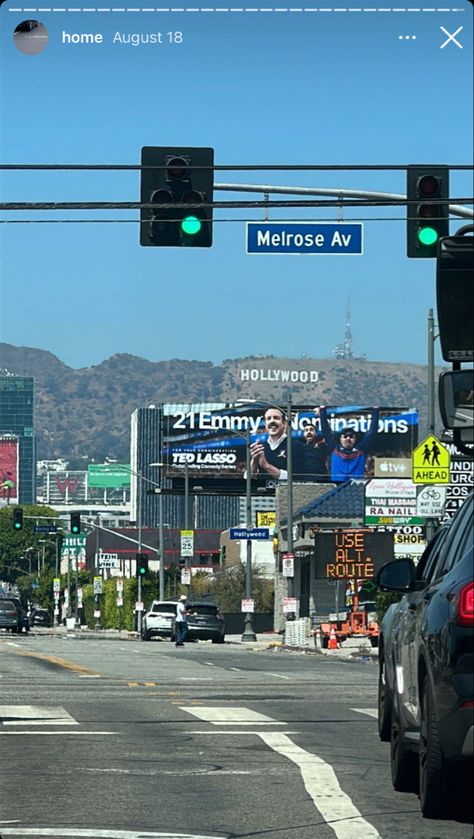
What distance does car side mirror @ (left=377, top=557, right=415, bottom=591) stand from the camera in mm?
11797

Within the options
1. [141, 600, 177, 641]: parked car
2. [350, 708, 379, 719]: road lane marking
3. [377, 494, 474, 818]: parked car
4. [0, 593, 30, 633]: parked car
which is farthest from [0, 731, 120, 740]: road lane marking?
[0, 593, 30, 633]: parked car

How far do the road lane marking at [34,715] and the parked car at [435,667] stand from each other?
5.87 m

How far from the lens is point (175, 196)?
73.5 feet

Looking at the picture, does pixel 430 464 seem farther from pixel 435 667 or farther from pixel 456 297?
pixel 435 667

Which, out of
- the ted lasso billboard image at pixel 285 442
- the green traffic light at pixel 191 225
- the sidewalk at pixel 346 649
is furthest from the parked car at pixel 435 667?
the ted lasso billboard image at pixel 285 442

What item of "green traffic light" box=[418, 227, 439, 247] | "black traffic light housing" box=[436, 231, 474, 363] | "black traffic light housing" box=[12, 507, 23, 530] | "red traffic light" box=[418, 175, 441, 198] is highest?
"red traffic light" box=[418, 175, 441, 198]

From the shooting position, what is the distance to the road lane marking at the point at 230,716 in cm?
1783

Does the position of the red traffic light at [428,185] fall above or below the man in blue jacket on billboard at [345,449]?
below

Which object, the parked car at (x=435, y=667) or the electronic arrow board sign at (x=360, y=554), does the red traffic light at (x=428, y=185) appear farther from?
the electronic arrow board sign at (x=360, y=554)

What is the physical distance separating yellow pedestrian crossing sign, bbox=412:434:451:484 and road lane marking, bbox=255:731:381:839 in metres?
22.5

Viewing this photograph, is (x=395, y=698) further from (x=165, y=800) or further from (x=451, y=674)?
(x=451, y=674)

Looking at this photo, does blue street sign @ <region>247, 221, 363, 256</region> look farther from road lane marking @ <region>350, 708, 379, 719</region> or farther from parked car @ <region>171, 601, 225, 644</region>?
parked car @ <region>171, 601, 225, 644</region>

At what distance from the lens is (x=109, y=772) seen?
13.1 meters

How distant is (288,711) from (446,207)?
771 cm
